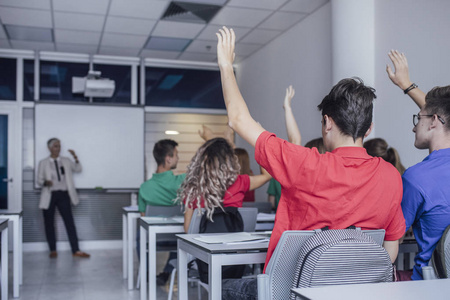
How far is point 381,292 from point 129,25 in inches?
204

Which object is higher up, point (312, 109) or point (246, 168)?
point (312, 109)

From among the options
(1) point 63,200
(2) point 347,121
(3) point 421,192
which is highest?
(2) point 347,121

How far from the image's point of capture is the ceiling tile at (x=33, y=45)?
6458mm

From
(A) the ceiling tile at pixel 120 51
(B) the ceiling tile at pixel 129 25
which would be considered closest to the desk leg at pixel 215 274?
(B) the ceiling tile at pixel 129 25

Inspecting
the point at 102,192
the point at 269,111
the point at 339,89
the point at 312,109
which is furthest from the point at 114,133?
the point at 339,89

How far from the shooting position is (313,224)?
1.53m

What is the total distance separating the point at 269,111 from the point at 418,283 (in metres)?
5.38

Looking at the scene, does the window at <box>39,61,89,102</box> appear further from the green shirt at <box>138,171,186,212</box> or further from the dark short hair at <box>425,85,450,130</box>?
the dark short hair at <box>425,85,450,130</box>

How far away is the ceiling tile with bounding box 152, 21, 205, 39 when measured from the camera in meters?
5.68

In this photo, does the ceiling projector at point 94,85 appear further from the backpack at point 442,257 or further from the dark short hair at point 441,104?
the backpack at point 442,257

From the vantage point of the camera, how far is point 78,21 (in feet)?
18.1

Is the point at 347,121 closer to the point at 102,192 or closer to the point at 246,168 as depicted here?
the point at 246,168

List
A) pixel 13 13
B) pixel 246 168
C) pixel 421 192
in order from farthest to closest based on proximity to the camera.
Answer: pixel 13 13, pixel 246 168, pixel 421 192

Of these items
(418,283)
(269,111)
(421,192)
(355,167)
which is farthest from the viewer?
(269,111)
